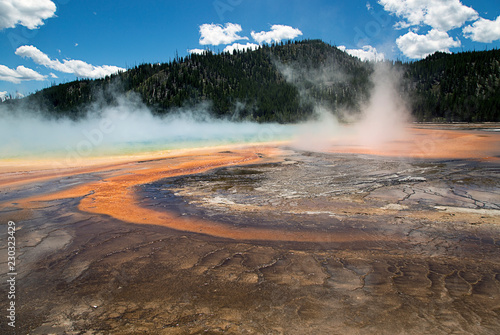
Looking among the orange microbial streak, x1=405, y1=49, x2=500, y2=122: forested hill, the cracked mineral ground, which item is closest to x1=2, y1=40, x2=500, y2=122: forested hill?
x1=405, y1=49, x2=500, y2=122: forested hill

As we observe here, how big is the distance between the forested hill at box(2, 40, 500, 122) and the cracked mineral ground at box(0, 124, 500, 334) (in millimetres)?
69333

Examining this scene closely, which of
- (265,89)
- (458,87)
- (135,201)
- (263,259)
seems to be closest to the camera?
(263,259)

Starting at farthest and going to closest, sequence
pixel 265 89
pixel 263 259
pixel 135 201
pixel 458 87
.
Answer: pixel 265 89
pixel 458 87
pixel 135 201
pixel 263 259

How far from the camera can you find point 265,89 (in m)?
96.5

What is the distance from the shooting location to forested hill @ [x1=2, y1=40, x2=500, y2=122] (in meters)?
77.5

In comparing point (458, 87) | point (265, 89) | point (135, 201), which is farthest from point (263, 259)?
point (458, 87)

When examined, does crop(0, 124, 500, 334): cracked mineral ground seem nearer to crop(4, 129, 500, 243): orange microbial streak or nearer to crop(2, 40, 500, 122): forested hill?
crop(4, 129, 500, 243): orange microbial streak

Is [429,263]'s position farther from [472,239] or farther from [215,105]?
[215,105]

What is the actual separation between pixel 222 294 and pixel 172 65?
10872 cm

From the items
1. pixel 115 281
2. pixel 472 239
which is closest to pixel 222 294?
pixel 115 281

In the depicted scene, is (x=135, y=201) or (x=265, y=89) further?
(x=265, y=89)

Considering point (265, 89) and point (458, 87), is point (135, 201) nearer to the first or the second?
point (265, 89)

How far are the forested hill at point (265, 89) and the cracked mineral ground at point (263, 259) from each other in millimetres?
69333

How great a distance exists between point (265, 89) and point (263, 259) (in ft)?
316
